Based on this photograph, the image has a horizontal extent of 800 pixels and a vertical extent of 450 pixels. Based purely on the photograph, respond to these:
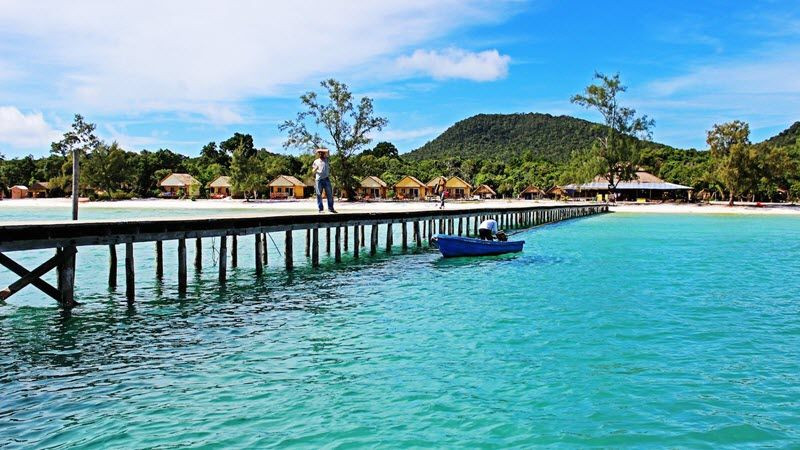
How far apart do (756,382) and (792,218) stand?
6291cm

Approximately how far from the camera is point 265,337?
11273mm

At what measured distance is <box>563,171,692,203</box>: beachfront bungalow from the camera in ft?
288

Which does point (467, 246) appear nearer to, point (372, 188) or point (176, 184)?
point (372, 188)

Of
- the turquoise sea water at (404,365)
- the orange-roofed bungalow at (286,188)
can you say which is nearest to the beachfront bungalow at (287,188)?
the orange-roofed bungalow at (286,188)

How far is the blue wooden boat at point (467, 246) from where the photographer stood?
2344 centimetres

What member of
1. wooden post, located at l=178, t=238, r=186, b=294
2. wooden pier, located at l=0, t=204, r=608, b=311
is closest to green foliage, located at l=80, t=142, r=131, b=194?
wooden pier, located at l=0, t=204, r=608, b=311

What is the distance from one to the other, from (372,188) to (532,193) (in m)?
24.0

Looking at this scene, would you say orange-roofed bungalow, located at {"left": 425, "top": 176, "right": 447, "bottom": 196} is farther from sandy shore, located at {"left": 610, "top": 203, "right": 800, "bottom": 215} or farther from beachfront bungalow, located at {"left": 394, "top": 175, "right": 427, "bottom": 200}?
sandy shore, located at {"left": 610, "top": 203, "right": 800, "bottom": 215}

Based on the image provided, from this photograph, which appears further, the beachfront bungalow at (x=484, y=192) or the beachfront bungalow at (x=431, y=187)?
the beachfront bungalow at (x=484, y=192)

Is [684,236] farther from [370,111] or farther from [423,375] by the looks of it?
[370,111]

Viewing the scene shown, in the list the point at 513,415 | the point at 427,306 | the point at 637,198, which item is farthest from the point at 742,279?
the point at 637,198

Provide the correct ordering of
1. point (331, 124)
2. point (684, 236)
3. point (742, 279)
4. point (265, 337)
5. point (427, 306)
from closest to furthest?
1. point (265, 337)
2. point (427, 306)
3. point (742, 279)
4. point (684, 236)
5. point (331, 124)

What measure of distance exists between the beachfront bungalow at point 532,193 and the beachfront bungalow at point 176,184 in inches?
1849

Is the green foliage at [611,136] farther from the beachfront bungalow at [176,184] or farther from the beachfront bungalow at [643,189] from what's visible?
the beachfront bungalow at [176,184]
